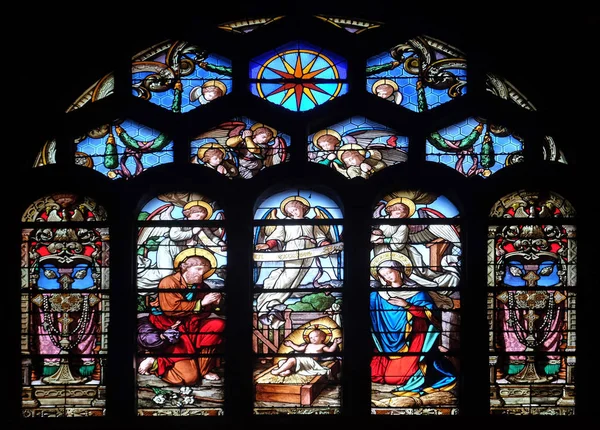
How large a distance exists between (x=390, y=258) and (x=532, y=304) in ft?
4.08

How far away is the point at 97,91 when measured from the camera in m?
7.84

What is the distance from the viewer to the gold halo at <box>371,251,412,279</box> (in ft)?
24.8

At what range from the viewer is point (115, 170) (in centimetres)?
764

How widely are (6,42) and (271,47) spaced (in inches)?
87.7

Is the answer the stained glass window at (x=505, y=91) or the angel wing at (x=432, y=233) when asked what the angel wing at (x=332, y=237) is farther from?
the stained glass window at (x=505, y=91)

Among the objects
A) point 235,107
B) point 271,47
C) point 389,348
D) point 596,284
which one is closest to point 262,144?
point 235,107

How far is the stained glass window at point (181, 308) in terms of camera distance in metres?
7.46

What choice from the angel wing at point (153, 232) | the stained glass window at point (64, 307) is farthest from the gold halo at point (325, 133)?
the stained glass window at point (64, 307)

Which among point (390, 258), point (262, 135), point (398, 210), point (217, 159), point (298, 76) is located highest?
point (298, 76)

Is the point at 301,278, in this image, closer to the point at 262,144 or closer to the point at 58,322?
the point at 262,144

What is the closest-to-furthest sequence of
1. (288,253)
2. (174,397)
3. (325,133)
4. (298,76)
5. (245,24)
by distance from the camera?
1. (174,397)
2. (288,253)
3. (325,133)
4. (298,76)
5. (245,24)

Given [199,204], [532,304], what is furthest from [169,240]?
[532,304]

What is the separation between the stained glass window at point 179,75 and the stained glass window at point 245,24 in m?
0.28

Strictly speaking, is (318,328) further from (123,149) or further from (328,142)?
(123,149)
